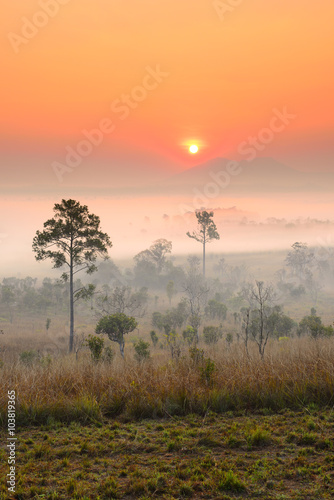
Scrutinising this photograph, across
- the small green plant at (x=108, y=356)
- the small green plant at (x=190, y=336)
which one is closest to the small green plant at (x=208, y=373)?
the small green plant at (x=108, y=356)

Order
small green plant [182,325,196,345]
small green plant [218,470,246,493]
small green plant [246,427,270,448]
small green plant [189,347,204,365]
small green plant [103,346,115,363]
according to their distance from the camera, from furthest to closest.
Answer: small green plant [182,325,196,345]
small green plant [103,346,115,363]
small green plant [189,347,204,365]
small green plant [246,427,270,448]
small green plant [218,470,246,493]

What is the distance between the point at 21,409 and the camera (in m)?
6.72

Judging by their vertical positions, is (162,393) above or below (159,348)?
above

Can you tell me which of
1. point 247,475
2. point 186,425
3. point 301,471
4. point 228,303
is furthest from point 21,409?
point 228,303

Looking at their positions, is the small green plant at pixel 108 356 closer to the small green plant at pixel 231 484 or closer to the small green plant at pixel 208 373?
the small green plant at pixel 208 373

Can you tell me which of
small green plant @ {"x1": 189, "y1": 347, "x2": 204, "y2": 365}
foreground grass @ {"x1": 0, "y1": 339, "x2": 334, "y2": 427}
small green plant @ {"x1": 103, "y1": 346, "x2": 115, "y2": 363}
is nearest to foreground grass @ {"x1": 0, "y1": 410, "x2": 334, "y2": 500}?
foreground grass @ {"x1": 0, "y1": 339, "x2": 334, "y2": 427}

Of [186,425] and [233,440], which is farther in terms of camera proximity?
[186,425]

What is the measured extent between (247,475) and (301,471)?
743 mm

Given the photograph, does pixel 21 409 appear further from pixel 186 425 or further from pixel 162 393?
pixel 186 425

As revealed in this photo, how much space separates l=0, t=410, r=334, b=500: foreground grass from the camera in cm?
414

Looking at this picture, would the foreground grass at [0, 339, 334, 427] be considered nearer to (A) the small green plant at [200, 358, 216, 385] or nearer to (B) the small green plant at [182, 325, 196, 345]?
(A) the small green plant at [200, 358, 216, 385]

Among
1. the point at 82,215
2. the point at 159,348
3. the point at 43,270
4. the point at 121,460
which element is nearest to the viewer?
the point at 121,460

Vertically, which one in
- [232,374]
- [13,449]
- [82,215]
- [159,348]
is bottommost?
[159,348]

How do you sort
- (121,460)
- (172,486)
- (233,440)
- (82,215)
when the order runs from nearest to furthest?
(172,486), (121,460), (233,440), (82,215)
